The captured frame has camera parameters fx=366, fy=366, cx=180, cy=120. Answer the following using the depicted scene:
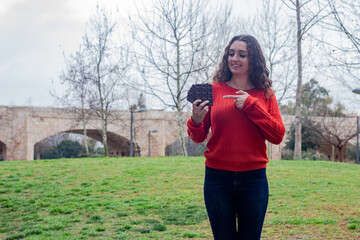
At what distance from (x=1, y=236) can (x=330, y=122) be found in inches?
1188

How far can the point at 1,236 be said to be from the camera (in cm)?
547

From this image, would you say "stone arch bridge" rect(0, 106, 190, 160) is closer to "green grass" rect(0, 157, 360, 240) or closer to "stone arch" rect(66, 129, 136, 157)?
"stone arch" rect(66, 129, 136, 157)

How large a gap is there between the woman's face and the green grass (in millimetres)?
3411

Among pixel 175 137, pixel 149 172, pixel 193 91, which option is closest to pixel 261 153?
pixel 193 91

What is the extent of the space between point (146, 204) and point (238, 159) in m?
5.29

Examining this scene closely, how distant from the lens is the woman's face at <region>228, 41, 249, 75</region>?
2328mm

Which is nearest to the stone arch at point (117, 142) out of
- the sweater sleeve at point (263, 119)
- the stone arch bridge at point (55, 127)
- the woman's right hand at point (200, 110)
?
the stone arch bridge at point (55, 127)

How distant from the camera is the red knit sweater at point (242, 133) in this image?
6.93 feet

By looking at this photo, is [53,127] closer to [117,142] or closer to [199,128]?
[117,142]

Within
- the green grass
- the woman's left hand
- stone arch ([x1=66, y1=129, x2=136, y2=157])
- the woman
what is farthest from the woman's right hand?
stone arch ([x1=66, y1=129, x2=136, y2=157])

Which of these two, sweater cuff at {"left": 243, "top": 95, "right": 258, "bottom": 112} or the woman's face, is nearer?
sweater cuff at {"left": 243, "top": 95, "right": 258, "bottom": 112}

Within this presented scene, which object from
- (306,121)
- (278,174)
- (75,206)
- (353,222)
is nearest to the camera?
(353,222)

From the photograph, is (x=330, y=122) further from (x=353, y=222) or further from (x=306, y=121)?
(x=353, y=222)

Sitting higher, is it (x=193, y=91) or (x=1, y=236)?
(x=193, y=91)
